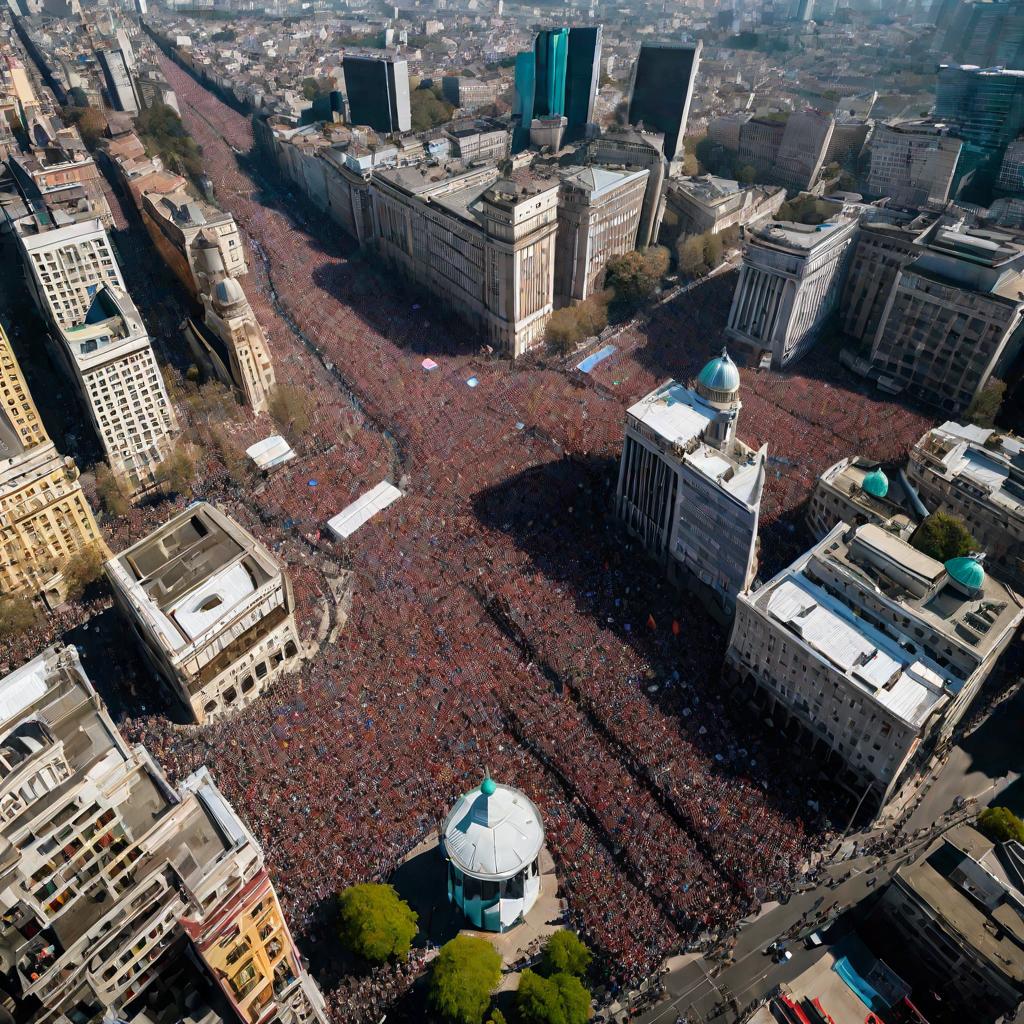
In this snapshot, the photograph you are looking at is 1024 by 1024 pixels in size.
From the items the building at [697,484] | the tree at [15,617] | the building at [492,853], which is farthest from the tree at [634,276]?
the tree at [15,617]

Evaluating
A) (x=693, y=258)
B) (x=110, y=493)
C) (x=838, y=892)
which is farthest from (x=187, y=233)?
(x=838, y=892)

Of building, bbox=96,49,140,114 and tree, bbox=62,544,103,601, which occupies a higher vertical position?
building, bbox=96,49,140,114

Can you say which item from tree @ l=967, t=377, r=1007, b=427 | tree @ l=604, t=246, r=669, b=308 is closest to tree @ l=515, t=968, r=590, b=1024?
tree @ l=967, t=377, r=1007, b=427

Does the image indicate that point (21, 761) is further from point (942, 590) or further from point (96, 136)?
point (96, 136)

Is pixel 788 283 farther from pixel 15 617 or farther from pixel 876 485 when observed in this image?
pixel 15 617

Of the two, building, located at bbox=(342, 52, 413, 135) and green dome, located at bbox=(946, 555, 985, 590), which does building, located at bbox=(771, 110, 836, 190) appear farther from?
green dome, located at bbox=(946, 555, 985, 590)

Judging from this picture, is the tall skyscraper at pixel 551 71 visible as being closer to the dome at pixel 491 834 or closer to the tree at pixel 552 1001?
the dome at pixel 491 834

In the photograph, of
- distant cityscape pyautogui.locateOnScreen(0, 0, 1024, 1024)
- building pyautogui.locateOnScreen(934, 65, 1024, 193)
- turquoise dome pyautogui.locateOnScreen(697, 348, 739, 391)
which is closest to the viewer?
distant cityscape pyautogui.locateOnScreen(0, 0, 1024, 1024)
